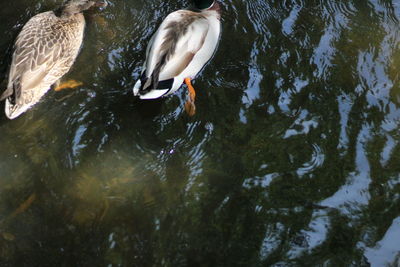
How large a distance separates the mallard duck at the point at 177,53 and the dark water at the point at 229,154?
0.40ft

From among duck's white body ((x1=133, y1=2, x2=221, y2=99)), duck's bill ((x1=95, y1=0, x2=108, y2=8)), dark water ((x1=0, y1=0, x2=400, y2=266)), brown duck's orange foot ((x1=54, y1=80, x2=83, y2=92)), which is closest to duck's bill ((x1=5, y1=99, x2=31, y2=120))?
dark water ((x1=0, y1=0, x2=400, y2=266))

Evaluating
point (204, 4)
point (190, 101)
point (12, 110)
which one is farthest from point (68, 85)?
point (204, 4)

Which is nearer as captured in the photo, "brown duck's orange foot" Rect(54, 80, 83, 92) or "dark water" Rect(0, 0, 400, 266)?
"dark water" Rect(0, 0, 400, 266)

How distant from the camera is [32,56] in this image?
439 cm

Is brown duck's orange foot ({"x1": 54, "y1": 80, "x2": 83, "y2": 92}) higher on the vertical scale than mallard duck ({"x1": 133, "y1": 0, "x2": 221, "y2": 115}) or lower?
lower

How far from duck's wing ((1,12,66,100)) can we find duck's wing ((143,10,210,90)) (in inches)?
31.7

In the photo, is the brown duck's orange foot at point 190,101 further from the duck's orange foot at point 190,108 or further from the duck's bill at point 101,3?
the duck's bill at point 101,3

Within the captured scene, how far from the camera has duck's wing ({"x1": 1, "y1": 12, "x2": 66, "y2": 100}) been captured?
13.8ft

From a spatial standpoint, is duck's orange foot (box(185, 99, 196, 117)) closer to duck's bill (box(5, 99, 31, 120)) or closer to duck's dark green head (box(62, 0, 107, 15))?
duck's bill (box(5, 99, 31, 120))

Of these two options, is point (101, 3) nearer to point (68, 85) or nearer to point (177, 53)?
point (68, 85)

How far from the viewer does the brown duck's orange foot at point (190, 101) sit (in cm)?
421

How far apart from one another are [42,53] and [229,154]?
5.68ft

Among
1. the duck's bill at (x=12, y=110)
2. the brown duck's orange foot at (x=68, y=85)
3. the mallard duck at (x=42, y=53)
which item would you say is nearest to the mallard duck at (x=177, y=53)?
the brown duck's orange foot at (x=68, y=85)

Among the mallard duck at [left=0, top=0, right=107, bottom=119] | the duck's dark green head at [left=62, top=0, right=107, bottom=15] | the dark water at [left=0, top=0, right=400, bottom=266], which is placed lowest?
the dark water at [left=0, top=0, right=400, bottom=266]
